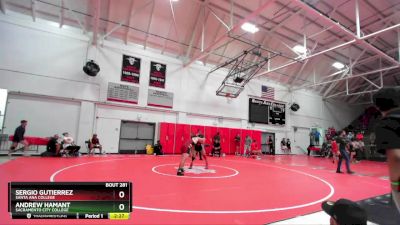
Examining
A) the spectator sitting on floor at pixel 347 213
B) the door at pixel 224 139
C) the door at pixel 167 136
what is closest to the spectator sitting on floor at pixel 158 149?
the door at pixel 167 136

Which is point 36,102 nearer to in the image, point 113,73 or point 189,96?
point 113,73

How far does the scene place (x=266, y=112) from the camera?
19422 millimetres

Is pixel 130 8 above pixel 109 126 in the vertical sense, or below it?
above

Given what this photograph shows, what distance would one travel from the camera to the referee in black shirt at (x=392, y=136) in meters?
1.01

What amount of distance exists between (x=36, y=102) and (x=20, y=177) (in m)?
7.86

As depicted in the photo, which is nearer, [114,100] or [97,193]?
[97,193]

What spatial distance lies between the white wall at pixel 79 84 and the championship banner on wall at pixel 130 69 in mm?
296

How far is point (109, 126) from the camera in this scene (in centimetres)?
1290

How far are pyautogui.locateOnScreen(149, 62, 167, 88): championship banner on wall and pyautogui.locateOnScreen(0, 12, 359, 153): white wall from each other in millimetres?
293

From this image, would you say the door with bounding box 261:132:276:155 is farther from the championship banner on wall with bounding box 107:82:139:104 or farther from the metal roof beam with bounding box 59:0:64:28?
the metal roof beam with bounding box 59:0:64:28

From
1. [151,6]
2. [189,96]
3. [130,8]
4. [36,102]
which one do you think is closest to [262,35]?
[189,96]

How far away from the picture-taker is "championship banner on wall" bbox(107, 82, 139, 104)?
1291cm

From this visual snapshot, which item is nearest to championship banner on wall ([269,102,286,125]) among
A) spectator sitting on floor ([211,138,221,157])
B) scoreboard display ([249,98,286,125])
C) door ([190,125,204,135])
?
scoreboard display ([249,98,286,125])
